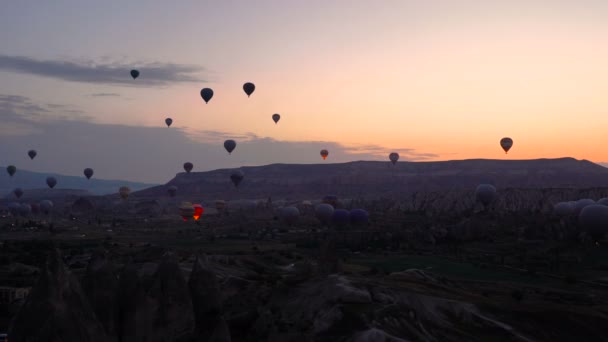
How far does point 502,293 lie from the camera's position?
1948 inches

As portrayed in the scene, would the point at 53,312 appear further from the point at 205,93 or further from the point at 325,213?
the point at 325,213

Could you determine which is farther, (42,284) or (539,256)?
(539,256)

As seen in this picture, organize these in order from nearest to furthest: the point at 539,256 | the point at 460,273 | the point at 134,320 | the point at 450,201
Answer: the point at 134,320
the point at 460,273
the point at 539,256
the point at 450,201

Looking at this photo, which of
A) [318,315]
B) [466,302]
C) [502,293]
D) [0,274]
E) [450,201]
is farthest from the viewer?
[450,201]

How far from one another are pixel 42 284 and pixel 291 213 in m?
98.2

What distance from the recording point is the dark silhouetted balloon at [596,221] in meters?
74.3

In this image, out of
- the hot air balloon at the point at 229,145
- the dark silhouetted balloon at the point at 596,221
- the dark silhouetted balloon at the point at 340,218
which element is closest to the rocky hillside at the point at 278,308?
the dark silhouetted balloon at the point at 596,221

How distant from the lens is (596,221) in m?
74.6

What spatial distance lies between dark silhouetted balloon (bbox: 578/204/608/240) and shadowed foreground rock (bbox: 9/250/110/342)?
66.5 metres

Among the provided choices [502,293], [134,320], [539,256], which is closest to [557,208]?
[539,256]

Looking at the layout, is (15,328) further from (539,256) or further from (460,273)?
(539,256)

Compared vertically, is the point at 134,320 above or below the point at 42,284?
below

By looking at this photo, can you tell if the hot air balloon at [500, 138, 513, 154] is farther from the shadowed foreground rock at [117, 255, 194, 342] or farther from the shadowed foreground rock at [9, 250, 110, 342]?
the shadowed foreground rock at [9, 250, 110, 342]

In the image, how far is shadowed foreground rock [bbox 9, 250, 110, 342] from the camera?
59.8 ft
